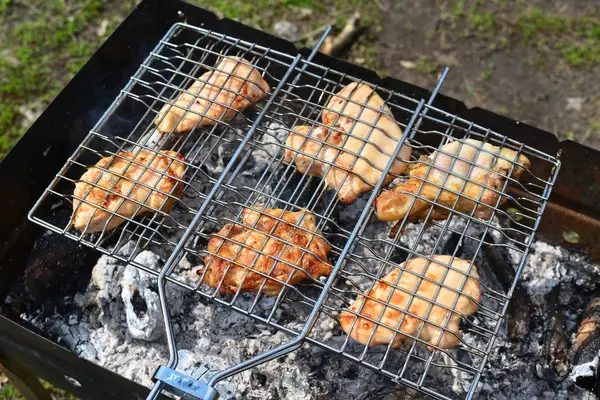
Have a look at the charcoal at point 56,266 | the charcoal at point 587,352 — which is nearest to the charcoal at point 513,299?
the charcoal at point 587,352

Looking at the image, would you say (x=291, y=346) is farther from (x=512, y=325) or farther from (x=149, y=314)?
(x=512, y=325)

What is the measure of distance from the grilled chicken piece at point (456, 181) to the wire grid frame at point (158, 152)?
82cm

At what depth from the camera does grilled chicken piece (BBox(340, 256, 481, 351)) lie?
2.41 meters

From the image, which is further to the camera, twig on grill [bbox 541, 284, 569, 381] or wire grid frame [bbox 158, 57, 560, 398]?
twig on grill [bbox 541, 284, 569, 381]

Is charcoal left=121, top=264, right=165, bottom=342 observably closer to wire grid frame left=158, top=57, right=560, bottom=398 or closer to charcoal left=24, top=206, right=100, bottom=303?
wire grid frame left=158, top=57, right=560, bottom=398

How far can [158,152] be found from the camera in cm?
287

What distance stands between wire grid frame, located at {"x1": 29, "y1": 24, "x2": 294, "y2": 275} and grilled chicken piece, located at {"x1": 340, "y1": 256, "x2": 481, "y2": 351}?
883 mm

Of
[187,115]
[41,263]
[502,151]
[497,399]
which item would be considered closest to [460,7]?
[502,151]

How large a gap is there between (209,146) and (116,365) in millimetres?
1323

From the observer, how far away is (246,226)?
8.36 feet

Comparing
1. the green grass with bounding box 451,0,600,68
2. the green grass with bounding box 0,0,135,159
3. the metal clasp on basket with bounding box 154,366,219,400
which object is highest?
the green grass with bounding box 451,0,600,68

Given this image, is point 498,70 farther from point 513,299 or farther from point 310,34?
point 513,299

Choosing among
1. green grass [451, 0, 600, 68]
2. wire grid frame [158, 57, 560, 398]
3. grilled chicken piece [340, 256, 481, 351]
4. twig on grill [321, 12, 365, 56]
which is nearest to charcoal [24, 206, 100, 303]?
wire grid frame [158, 57, 560, 398]

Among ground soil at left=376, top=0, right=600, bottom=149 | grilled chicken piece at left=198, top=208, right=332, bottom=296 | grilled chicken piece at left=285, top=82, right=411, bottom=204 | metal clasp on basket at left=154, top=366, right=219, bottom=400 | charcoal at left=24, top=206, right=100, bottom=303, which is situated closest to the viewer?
metal clasp on basket at left=154, top=366, right=219, bottom=400
